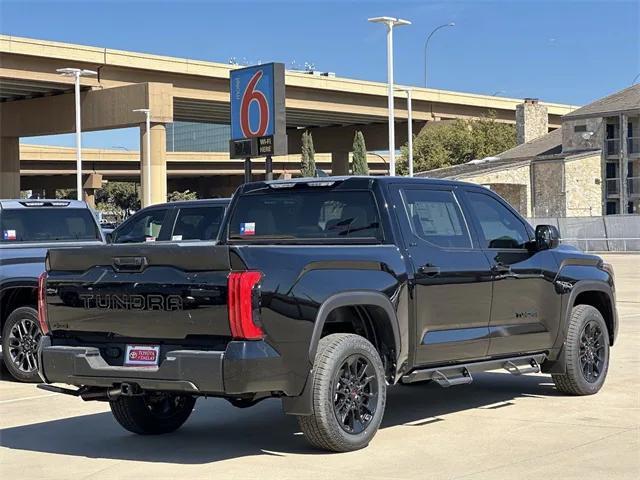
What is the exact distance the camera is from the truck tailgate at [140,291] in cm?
746

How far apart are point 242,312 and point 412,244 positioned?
190cm

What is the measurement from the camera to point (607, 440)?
834cm

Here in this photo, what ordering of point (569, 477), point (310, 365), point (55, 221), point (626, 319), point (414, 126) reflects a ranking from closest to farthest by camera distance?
point (569, 477)
point (310, 365)
point (55, 221)
point (626, 319)
point (414, 126)

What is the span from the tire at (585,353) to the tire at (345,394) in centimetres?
273

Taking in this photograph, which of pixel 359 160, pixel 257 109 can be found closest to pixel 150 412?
pixel 257 109

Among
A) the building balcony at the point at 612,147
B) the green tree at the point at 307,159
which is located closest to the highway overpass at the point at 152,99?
the green tree at the point at 307,159

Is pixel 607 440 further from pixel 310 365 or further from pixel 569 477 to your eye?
pixel 310 365

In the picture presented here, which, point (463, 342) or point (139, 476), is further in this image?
point (463, 342)

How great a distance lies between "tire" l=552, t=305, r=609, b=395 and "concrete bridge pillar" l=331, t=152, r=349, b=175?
77.4 m

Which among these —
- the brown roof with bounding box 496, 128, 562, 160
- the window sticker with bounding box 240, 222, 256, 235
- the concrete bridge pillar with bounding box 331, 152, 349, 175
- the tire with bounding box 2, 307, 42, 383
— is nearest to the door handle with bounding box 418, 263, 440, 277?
the window sticker with bounding box 240, 222, 256, 235

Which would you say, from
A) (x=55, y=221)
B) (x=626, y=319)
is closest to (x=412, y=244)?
(x=55, y=221)

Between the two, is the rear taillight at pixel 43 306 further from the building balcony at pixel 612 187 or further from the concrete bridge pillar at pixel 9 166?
the concrete bridge pillar at pixel 9 166

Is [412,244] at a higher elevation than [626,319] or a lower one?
higher

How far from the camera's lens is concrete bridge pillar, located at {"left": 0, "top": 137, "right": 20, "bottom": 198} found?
69938 mm
